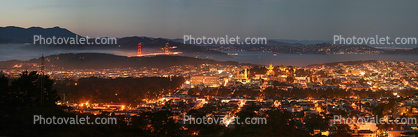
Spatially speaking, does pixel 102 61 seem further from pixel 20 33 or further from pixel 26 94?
pixel 26 94

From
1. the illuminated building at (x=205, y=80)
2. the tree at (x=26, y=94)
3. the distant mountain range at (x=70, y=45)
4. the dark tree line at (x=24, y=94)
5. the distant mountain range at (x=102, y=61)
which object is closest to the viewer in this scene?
the dark tree line at (x=24, y=94)

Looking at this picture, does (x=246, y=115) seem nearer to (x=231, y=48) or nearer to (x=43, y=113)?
(x=43, y=113)

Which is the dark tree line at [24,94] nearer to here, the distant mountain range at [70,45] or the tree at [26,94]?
the tree at [26,94]

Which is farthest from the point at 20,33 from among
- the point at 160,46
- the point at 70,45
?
the point at 160,46

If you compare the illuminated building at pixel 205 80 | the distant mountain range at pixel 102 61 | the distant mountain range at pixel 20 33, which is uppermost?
the distant mountain range at pixel 20 33

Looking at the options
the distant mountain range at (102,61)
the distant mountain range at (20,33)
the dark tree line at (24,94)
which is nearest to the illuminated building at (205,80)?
the distant mountain range at (102,61)

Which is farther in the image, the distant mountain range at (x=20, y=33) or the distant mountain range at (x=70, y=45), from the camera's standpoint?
the distant mountain range at (x=70, y=45)

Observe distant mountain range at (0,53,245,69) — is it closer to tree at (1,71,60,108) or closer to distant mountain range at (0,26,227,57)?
distant mountain range at (0,26,227,57)

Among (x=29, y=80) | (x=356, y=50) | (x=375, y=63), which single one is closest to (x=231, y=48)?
(x=356, y=50)

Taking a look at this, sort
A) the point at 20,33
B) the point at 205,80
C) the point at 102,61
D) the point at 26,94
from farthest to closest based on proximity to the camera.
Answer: the point at 102,61 < the point at 205,80 < the point at 20,33 < the point at 26,94

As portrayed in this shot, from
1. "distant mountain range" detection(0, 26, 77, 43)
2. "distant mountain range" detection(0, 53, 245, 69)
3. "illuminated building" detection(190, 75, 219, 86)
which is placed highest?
"distant mountain range" detection(0, 26, 77, 43)

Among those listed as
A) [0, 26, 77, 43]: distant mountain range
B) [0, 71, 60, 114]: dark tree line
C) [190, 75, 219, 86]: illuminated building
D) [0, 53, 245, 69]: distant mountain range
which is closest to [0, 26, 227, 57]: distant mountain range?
[0, 26, 77, 43]: distant mountain range
